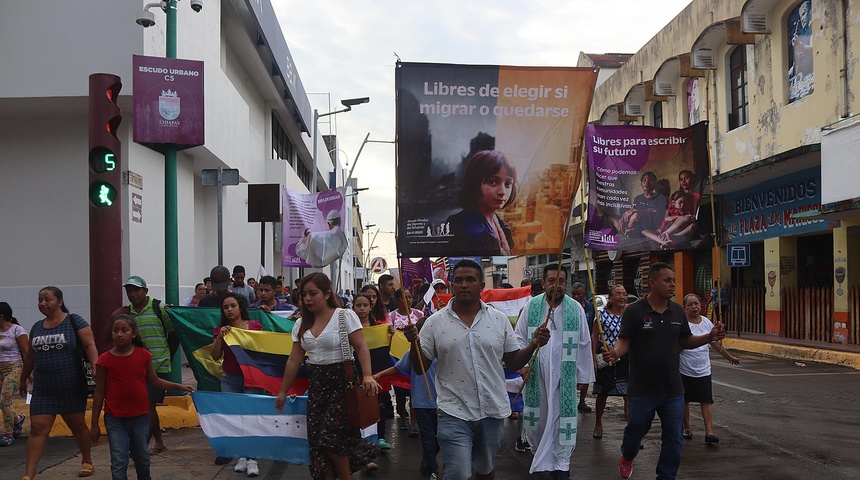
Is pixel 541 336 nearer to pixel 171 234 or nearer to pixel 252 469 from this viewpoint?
pixel 252 469

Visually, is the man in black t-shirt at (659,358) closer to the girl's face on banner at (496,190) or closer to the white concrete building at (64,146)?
the girl's face on banner at (496,190)

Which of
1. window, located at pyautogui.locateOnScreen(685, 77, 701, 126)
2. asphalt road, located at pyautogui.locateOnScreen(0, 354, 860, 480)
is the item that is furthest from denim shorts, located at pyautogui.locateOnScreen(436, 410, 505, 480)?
window, located at pyautogui.locateOnScreen(685, 77, 701, 126)

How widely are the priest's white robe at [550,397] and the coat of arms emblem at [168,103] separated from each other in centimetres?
485

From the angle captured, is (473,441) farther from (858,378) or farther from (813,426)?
(858,378)

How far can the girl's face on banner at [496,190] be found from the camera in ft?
17.6

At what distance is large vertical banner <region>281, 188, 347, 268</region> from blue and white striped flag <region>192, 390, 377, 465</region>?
29.1 ft

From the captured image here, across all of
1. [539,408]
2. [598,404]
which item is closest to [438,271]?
[598,404]

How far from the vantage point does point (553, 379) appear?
6.86 meters

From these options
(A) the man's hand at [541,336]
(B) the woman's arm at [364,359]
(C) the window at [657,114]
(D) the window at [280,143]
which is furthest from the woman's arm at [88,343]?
(C) the window at [657,114]

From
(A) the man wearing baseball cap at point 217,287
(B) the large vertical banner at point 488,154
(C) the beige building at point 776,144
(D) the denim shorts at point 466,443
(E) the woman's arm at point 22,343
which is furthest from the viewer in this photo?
(C) the beige building at point 776,144

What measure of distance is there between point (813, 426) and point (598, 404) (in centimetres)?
250

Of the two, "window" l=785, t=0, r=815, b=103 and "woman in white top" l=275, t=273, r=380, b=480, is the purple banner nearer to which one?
"woman in white top" l=275, t=273, r=380, b=480

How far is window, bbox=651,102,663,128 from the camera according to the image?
2829cm

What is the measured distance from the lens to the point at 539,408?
6949 mm
